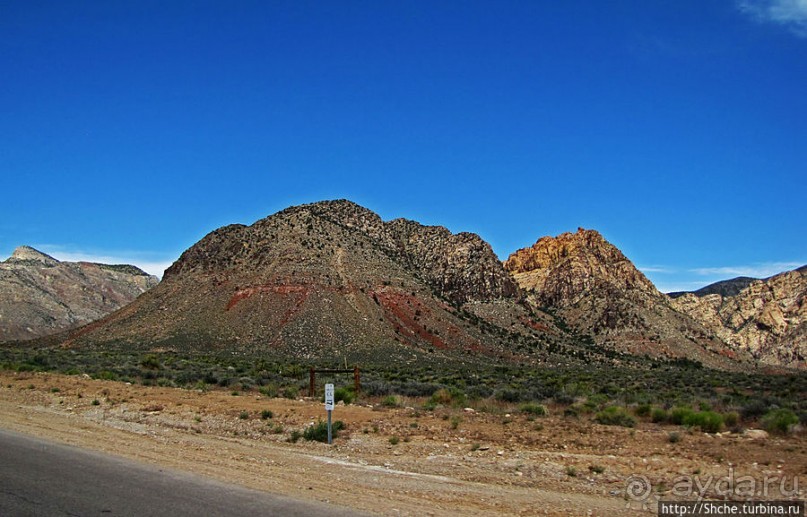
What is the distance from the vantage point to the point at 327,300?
81.1m

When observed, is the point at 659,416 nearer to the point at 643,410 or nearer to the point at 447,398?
the point at 643,410

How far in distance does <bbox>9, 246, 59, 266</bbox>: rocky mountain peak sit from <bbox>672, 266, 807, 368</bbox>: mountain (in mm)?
171736

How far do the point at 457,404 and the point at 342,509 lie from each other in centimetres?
1325

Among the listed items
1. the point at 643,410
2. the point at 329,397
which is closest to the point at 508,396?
the point at 643,410

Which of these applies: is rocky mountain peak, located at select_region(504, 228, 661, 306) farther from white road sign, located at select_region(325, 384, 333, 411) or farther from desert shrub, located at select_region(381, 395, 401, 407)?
white road sign, located at select_region(325, 384, 333, 411)

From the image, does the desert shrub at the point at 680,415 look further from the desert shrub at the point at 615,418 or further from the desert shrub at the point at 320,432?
the desert shrub at the point at 320,432

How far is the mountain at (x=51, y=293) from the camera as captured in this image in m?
135

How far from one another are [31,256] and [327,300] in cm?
14818

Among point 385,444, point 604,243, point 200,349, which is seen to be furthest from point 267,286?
point 604,243

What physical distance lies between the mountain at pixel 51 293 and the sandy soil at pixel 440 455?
126 metres

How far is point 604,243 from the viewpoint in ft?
460

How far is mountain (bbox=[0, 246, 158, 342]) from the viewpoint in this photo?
442 feet

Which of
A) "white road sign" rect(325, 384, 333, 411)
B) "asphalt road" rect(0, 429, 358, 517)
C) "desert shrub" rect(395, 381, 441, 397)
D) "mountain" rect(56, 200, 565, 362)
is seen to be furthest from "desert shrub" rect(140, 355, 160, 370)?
"asphalt road" rect(0, 429, 358, 517)

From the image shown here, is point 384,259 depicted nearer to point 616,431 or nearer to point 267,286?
point 267,286
